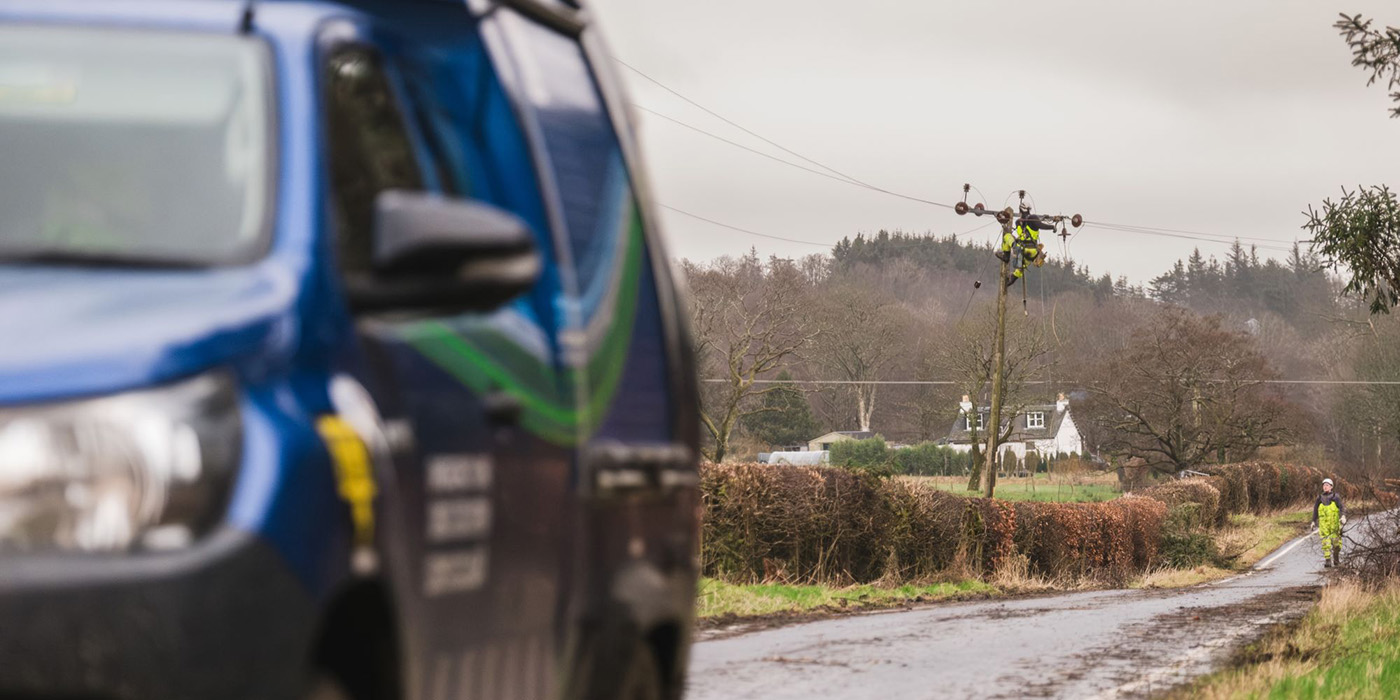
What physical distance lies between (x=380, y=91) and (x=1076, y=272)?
19304cm

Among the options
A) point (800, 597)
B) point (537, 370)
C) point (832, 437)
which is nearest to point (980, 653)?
point (800, 597)

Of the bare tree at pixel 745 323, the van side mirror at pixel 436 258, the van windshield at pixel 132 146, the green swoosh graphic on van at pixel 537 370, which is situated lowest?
the green swoosh graphic on van at pixel 537 370

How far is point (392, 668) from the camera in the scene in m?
2.91

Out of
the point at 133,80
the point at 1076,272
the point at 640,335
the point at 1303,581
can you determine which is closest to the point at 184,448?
the point at 133,80

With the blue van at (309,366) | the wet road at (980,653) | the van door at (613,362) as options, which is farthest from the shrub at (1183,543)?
the blue van at (309,366)

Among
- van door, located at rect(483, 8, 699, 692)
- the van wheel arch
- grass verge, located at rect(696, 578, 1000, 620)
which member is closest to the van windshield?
the van wheel arch

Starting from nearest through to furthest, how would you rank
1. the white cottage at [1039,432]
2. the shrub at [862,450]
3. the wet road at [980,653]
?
1. the wet road at [980,653]
2. the shrub at [862,450]
3. the white cottage at [1039,432]

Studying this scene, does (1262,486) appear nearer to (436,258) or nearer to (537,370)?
(537,370)

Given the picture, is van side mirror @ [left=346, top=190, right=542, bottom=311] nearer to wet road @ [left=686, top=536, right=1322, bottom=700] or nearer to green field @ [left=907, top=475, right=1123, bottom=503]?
wet road @ [left=686, top=536, right=1322, bottom=700]

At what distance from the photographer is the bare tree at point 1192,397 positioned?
84.2m

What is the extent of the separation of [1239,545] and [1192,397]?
1360 inches

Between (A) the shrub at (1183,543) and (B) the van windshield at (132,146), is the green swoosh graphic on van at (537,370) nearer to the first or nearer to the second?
(B) the van windshield at (132,146)

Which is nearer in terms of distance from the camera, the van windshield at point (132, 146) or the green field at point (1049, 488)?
the van windshield at point (132, 146)

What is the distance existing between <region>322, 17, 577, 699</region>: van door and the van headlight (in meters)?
0.43
